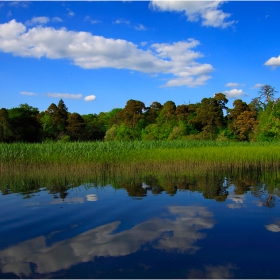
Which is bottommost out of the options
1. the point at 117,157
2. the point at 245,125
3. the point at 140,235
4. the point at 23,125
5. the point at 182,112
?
the point at 140,235

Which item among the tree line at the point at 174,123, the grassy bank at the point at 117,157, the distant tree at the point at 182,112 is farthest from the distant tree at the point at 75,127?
the grassy bank at the point at 117,157

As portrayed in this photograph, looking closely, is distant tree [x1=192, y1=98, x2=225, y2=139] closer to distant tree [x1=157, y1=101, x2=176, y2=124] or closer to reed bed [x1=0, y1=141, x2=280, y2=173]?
distant tree [x1=157, y1=101, x2=176, y2=124]

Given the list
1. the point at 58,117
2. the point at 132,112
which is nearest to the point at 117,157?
the point at 132,112

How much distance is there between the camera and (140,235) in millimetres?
5199

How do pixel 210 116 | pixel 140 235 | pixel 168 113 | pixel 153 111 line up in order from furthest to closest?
pixel 153 111 → pixel 168 113 → pixel 210 116 → pixel 140 235

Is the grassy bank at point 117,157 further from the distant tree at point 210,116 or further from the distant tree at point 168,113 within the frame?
the distant tree at point 168,113

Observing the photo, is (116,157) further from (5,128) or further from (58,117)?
(58,117)

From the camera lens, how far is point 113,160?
1406 centimetres

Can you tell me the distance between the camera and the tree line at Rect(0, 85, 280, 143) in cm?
3122

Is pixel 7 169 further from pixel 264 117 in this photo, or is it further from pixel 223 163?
pixel 264 117

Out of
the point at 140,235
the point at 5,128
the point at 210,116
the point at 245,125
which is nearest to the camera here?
the point at 140,235

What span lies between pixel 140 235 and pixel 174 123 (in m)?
30.7

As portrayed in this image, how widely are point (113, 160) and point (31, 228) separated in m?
8.53

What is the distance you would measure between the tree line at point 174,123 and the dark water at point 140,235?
2110 cm
